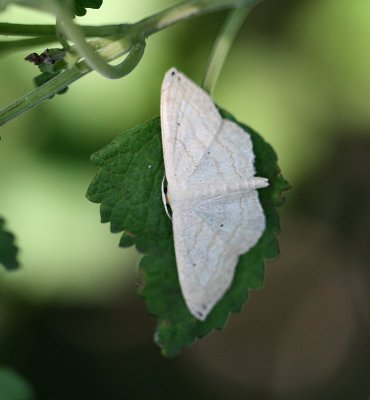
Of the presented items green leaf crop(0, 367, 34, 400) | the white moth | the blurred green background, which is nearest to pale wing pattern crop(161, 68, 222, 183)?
the white moth

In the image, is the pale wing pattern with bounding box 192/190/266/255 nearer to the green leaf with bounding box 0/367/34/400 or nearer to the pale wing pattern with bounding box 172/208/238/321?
the pale wing pattern with bounding box 172/208/238/321

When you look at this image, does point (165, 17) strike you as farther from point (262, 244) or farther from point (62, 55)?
point (262, 244)

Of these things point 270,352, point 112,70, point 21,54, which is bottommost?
point 270,352

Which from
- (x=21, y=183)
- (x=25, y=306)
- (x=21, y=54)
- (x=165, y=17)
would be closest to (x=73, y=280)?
(x=25, y=306)

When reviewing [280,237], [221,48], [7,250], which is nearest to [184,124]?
[221,48]

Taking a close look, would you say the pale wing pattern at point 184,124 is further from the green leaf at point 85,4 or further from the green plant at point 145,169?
the green leaf at point 85,4
